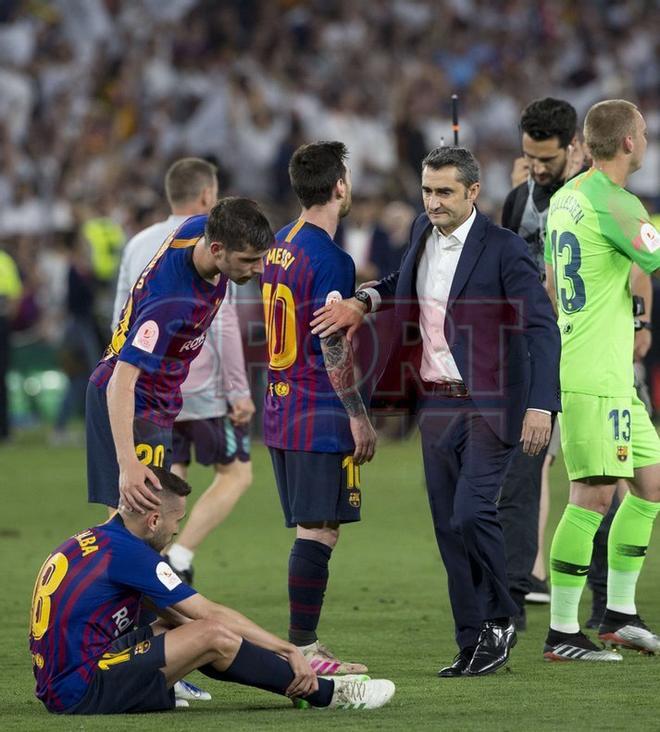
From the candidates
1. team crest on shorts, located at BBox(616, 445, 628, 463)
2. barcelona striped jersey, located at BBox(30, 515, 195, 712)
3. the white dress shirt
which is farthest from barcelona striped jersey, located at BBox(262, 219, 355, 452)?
barcelona striped jersey, located at BBox(30, 515, 195, 712)

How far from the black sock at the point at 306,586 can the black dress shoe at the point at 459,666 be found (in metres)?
0.60

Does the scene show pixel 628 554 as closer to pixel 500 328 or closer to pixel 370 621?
pixel 500 328

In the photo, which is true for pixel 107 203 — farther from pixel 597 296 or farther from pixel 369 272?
pixel 597 296

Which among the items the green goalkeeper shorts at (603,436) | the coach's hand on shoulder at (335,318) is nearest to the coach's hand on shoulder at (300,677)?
the coach's hand on shoulder at (335,318)

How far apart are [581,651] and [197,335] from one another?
211 cm

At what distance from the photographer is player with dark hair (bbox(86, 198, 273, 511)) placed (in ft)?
19.5

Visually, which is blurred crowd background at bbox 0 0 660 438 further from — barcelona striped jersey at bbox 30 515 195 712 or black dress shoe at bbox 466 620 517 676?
barcelona striped jersey at bbox 30 515 195 712

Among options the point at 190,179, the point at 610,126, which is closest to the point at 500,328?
the point at 610,126

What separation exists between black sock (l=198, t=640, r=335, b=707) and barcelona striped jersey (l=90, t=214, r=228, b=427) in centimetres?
123

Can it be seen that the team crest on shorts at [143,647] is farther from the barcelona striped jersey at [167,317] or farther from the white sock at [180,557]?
the white sock at [180,557]

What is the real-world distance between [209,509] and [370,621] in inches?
63.5

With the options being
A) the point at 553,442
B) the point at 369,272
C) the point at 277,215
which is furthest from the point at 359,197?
the point at 553,442

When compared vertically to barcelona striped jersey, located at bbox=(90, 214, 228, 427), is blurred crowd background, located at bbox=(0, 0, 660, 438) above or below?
above

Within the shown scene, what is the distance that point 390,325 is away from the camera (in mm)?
6820
